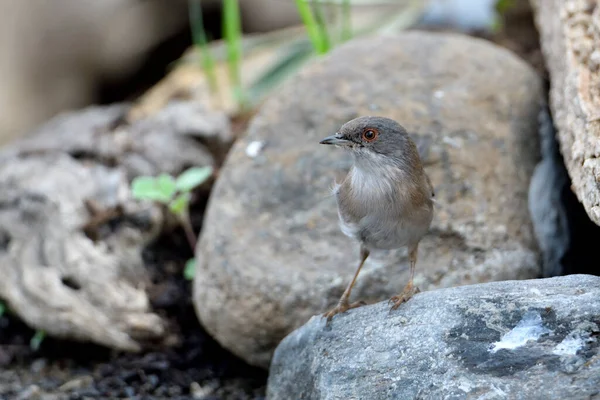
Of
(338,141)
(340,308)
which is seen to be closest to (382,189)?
(338,141)

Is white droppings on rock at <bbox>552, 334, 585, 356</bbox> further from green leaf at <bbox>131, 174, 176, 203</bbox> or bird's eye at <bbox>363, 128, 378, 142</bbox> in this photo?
green leaf at <bbox>131, 174, 176, 203</bbox>

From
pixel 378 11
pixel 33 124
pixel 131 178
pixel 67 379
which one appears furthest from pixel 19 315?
pixel 378 11

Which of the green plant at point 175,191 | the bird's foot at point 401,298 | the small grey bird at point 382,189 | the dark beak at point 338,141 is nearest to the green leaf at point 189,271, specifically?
the green plant at point 175,191

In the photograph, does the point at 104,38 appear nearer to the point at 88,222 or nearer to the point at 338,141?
the point at 88,222

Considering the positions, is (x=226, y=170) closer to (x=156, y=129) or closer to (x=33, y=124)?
(x=156, y=129)

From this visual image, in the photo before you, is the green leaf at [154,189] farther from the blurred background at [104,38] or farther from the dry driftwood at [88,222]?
the blurred background at [104,38]

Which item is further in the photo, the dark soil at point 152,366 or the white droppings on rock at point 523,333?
the dark soil at point 152,366

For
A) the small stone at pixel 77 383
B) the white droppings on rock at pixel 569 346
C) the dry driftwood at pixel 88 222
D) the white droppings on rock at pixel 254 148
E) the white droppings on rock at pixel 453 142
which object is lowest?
the small stone at pixel 77 383
